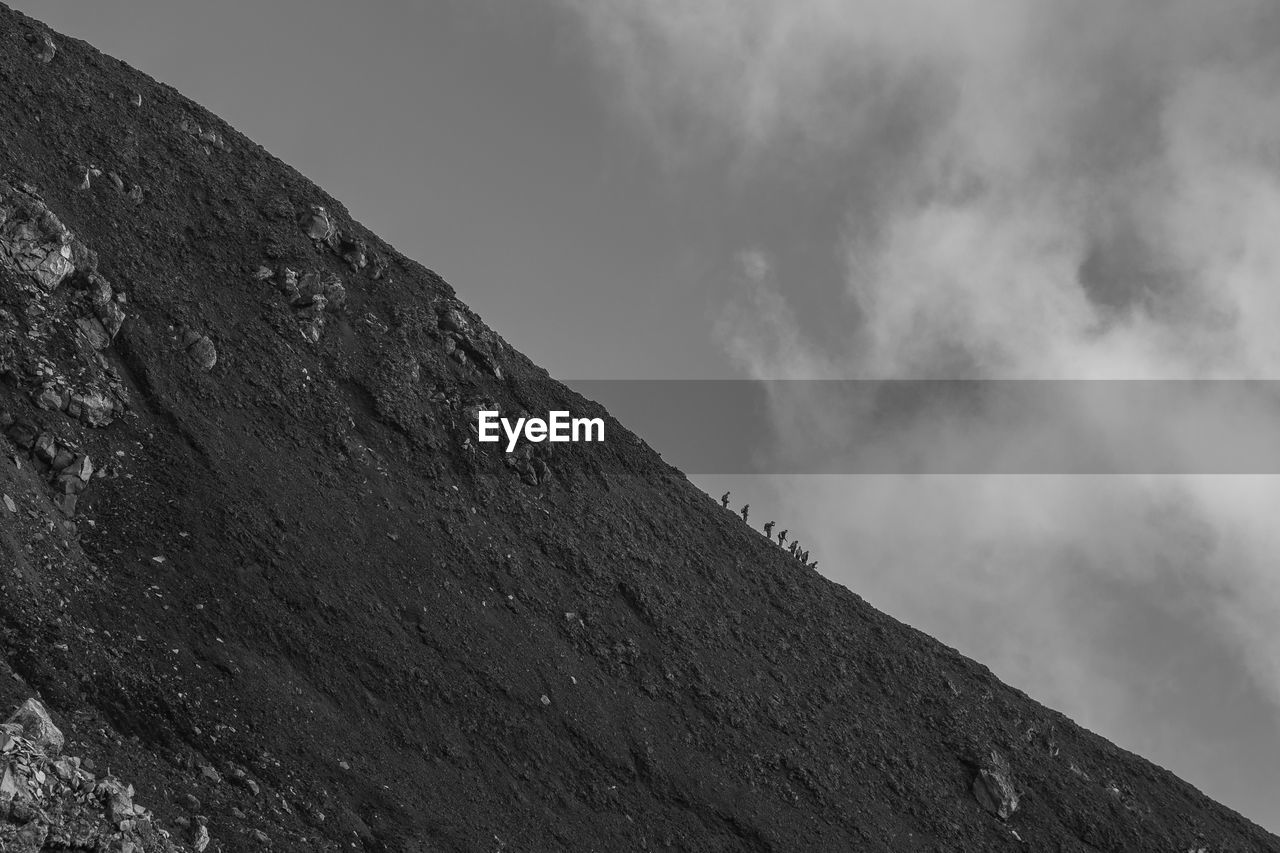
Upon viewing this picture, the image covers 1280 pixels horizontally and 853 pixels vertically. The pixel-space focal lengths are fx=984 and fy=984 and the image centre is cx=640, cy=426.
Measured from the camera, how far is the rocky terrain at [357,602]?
106 feet

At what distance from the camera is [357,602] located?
141ft

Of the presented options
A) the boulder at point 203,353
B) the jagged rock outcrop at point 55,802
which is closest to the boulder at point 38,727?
the jagged rock outcrop at point 55,802

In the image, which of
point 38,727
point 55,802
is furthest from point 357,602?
point 55,802

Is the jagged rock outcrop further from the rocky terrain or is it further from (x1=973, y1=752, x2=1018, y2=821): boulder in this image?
(x1=973, y1=752, x2=1018, y2=821): boulder

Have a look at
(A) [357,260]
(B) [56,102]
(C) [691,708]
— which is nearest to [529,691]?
(C) [691,708]

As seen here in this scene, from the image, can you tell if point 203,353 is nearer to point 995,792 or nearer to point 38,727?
point 38,727

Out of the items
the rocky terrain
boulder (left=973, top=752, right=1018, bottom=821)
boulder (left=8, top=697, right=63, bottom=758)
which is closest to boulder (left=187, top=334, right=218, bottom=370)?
the rocky terrain

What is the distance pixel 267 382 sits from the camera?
1956 inches

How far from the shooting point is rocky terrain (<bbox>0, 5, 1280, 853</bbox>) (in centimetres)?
3219

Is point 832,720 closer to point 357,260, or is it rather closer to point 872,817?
point 872,817

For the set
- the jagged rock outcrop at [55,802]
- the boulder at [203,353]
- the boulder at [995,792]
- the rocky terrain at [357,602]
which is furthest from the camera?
the boulder at [995,792]

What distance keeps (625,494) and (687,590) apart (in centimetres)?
819

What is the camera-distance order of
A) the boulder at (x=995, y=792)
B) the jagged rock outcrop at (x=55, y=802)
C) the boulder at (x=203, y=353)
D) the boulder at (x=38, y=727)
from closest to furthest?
the jagged rock outcrop at (x=55, y=802)
the boulder at (x=38, y=727)
the boulder at (x=203, y=353)
the boulder at (x=995, y=792)

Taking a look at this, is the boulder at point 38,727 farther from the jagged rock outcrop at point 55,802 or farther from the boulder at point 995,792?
the boulder at point 995,792
